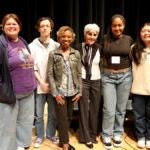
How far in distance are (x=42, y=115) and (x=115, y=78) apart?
0.81 metres

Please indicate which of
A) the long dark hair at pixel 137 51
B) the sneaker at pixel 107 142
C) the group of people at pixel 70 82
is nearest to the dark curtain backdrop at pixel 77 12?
the group of people at pixel 70 82

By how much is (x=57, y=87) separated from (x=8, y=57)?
1.81ft

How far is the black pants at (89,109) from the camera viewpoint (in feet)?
10.00

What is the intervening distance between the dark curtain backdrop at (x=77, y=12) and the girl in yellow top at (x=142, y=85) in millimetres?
815

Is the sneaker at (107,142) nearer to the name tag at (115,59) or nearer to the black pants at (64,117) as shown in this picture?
the black pants at (64,117)

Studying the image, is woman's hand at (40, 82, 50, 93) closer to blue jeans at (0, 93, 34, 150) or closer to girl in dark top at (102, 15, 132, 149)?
blue jeans at (0, 93, 34, 150)

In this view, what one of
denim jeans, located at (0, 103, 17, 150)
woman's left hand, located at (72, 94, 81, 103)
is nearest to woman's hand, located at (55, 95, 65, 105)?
woman's left hand, located at (72, 94, 81, 103)

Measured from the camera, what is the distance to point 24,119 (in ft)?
9.41

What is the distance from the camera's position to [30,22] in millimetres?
3434

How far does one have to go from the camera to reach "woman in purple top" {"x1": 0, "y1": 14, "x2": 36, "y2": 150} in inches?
101

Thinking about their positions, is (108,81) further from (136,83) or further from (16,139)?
(16,139)

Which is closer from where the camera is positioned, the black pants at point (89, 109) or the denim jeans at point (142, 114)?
the black pants at point (89, 109)

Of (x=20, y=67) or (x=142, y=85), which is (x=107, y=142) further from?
(x=20, y=67)

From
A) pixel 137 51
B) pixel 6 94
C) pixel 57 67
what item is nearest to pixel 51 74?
pixel 57 67
